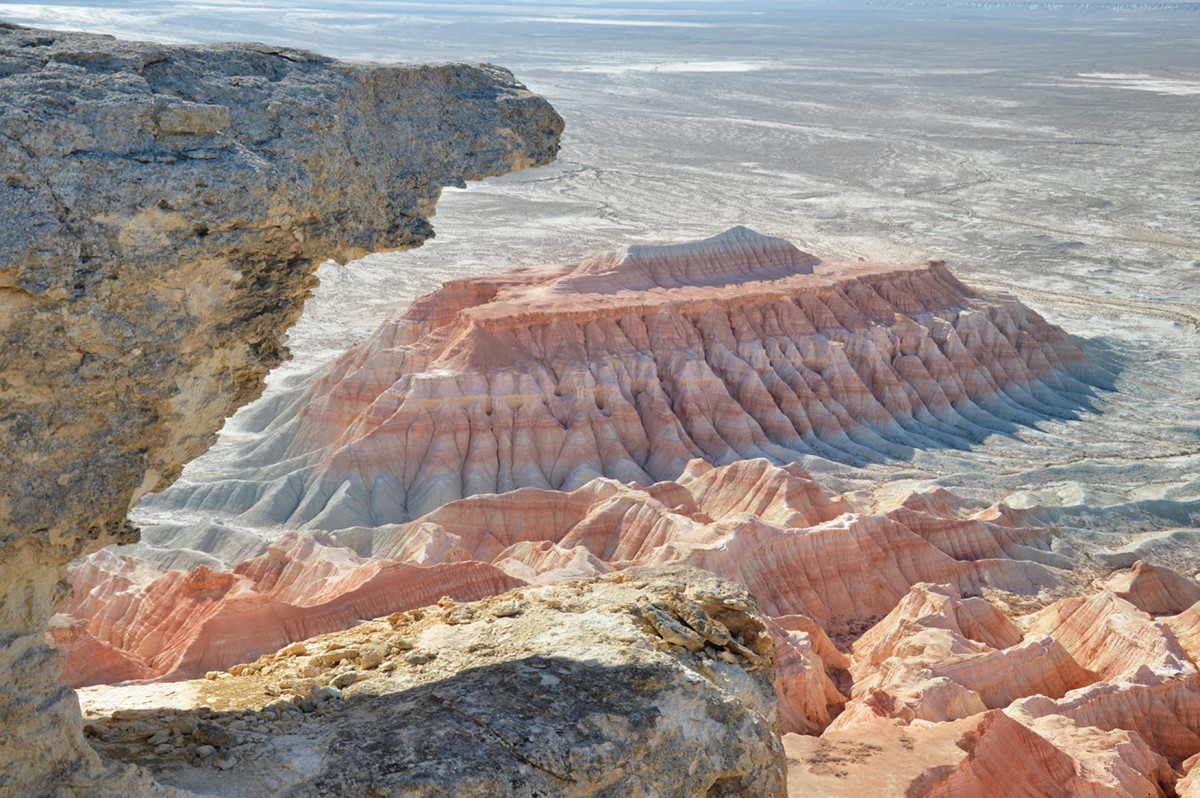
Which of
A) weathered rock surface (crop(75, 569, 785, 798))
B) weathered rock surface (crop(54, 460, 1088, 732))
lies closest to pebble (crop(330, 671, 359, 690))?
weathered rock surface (crop(75, 569, 785, 798))

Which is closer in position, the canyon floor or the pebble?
the pebble

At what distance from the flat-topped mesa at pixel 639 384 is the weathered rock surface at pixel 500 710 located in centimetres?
1606

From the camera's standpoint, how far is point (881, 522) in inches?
828

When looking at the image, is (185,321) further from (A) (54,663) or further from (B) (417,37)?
(B) (417,37)

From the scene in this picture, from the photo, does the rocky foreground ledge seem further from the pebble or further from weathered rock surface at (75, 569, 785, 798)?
the pebble

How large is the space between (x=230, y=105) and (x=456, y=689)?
13.4 ft

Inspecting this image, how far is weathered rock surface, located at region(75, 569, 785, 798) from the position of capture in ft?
23.9

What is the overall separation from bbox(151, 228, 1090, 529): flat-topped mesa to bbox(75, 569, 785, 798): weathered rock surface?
16.1 meters

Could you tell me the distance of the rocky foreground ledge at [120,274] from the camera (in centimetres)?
652

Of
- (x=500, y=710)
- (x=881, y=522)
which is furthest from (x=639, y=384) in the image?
(x=500, y=710)

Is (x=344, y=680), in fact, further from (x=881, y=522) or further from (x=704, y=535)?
(x=881, y=522)

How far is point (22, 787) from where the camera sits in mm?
6445

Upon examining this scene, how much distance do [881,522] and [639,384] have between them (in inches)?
367

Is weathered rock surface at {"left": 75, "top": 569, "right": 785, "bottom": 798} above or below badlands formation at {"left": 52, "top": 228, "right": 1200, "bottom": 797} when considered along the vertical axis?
above
